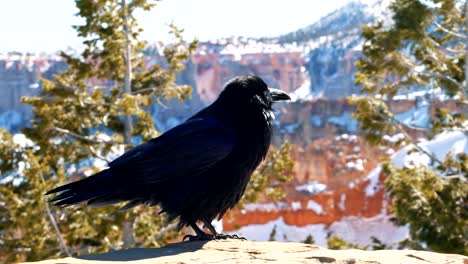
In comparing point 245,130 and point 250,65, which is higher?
point 250,65

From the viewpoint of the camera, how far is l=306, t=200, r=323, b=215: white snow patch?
53812mm

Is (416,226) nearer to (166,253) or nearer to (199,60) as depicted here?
(166,253)

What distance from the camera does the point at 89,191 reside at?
4.49 m

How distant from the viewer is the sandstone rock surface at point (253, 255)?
403cm

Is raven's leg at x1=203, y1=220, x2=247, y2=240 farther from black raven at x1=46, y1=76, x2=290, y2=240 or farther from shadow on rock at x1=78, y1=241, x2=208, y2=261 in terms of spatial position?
shadow on rock at x1=78, y1=241, x2=208, y2=261

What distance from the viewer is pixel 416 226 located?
14.3 m

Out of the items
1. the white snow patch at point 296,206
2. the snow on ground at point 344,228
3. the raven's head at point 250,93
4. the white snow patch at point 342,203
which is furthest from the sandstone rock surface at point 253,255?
the white snow patch at point 342,203

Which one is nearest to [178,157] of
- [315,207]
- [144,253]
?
[144,253]

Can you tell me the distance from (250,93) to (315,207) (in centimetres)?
5033

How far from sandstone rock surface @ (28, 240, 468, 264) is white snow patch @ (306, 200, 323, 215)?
49667 mm

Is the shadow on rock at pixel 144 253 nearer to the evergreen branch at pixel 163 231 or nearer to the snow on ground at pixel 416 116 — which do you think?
the snow on ground at pixel 416 116

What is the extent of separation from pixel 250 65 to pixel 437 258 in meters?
87.8

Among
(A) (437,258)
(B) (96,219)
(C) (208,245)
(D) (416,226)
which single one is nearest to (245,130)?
(C) (208,245)

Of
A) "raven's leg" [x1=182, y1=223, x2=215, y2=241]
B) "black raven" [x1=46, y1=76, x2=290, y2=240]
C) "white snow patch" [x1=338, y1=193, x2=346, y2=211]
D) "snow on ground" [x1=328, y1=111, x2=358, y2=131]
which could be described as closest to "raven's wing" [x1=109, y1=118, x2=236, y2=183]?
"black raven" [x1=46, y1=76, x2=290, y2=240]
